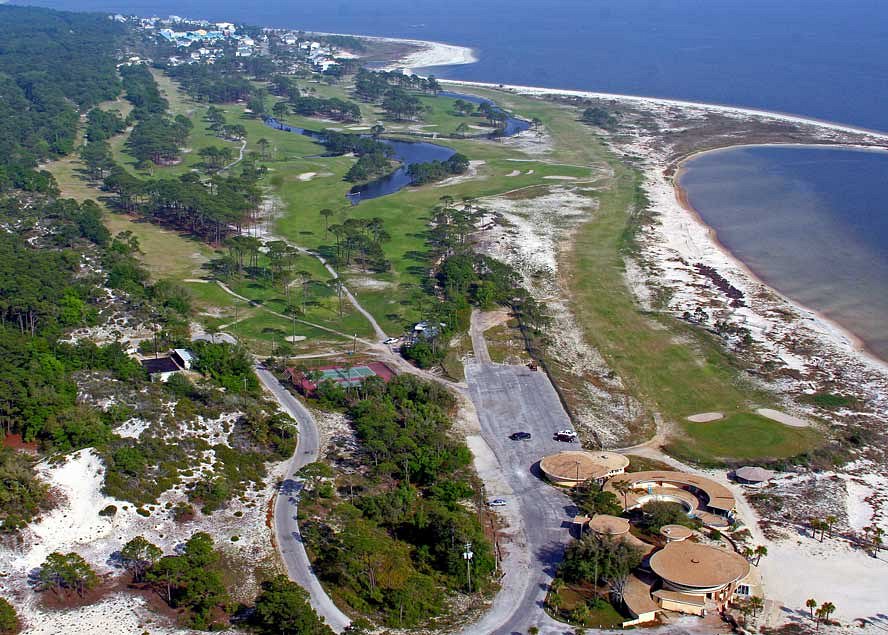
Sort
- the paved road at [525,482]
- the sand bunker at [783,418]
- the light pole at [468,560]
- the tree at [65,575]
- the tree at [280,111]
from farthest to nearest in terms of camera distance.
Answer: the tree at [280,111] → the sand bunker at [783,418] → the light pole at [468,560] → the paved road at [525,482] → the tree at [65,575]

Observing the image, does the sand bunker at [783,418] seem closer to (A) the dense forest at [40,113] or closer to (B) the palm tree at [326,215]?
(B) the palm tree at [326,215]

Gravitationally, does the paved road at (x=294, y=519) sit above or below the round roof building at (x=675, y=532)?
below

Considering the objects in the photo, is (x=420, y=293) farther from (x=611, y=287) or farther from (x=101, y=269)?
(x=101, y=269)

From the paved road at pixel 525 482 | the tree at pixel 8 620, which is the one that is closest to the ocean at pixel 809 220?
the paved road at pixel 525 482

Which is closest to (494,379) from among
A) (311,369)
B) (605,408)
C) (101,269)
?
(605,408)

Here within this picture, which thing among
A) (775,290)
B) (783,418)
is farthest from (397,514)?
(775,290)

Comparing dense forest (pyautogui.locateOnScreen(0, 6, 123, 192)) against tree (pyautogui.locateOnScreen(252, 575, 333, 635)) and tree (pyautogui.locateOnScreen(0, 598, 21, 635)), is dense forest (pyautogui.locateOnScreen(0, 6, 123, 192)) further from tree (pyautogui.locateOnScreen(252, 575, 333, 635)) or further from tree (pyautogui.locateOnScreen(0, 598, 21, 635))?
tree (pyautogui.locateOnScreen(252, 575, 333, 635))

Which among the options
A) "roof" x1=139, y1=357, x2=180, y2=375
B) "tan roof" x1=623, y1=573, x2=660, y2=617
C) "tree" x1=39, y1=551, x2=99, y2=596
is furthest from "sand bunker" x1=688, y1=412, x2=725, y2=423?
"tree" x1=39, y1=551, x2=99, y2=596

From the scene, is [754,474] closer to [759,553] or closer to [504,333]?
[759,553]
